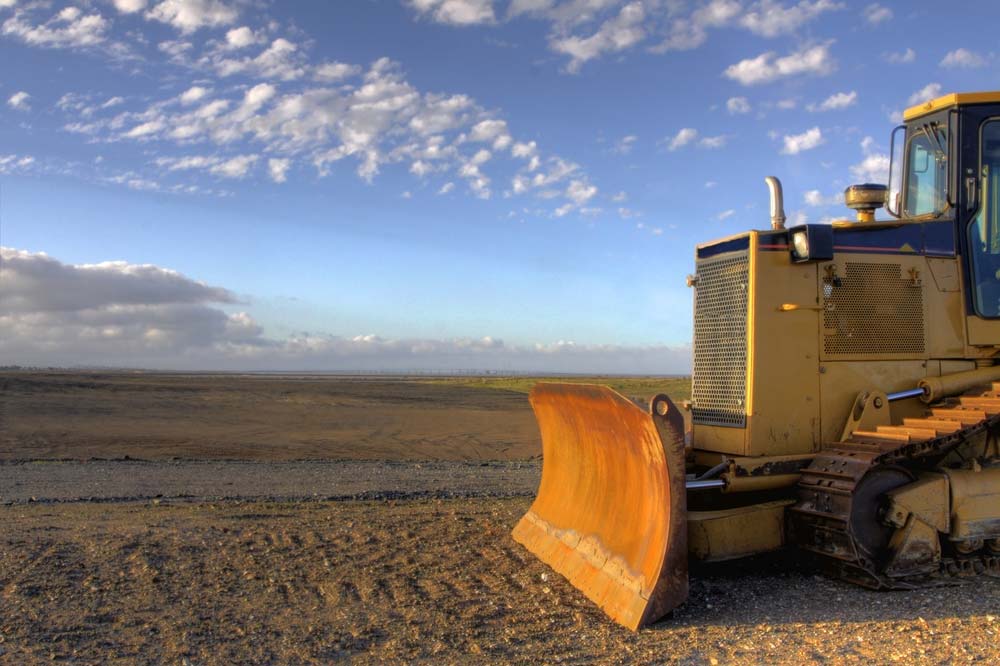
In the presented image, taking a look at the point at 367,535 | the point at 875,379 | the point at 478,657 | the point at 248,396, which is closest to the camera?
the point at 478,657

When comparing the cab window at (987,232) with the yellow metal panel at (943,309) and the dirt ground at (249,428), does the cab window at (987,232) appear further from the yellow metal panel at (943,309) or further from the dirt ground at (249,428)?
the dirt ground at (249,428)

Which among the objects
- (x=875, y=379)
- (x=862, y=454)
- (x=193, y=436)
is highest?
(x=875, y=379)

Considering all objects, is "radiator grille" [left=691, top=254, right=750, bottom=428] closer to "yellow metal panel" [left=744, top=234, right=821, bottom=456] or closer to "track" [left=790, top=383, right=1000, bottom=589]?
"yellow metal panel" [left=744, top=234, right=821, bottom=456]

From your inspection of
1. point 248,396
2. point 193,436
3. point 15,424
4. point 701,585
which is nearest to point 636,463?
point 701,585

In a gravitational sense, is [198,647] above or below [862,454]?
below

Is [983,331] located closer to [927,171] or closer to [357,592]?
[927,171]

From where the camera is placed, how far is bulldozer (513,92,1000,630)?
20.3ft

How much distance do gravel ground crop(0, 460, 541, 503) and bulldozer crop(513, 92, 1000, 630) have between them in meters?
4.12

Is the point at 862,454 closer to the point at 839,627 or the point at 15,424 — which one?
the point at 839,627

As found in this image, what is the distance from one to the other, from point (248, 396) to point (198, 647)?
31940 millimetres

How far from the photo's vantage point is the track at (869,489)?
6086 millimetres

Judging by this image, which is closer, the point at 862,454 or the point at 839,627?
the point at 839,627

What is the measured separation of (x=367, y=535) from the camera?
27.0 feet

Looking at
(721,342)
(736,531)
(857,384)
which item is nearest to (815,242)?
(721,342)
